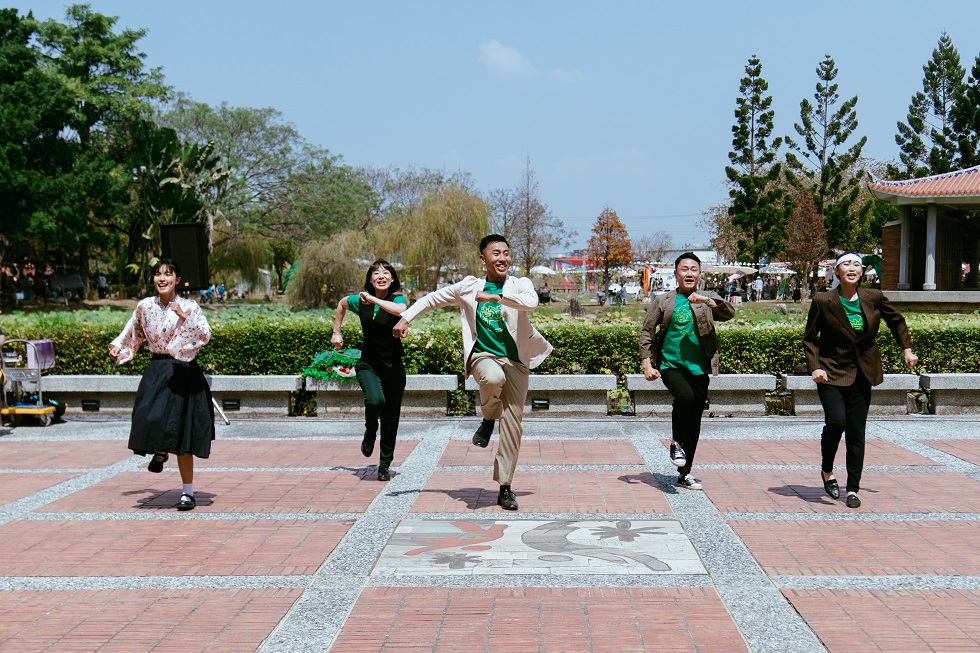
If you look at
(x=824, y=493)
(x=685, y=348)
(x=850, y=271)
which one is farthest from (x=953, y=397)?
(x=685, y=348)

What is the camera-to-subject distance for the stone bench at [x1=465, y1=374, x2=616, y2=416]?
1086cm

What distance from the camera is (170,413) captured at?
631cm

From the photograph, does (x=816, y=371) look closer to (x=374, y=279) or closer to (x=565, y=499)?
(x=565, y=499)

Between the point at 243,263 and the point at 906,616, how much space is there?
51.4 m

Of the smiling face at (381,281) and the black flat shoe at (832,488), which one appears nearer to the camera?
the black flat shoe at (832,488)

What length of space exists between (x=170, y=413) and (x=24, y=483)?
209cm

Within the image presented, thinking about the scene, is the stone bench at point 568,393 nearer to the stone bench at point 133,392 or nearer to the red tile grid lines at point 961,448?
the stone bench at point 133,392

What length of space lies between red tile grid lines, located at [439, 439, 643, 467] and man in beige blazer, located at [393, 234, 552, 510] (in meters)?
1.94

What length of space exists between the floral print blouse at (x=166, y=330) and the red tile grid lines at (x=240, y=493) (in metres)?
1.14

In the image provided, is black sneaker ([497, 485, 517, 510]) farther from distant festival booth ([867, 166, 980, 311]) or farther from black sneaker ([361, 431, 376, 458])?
distant festival booth ([867, 166, 980, 311])

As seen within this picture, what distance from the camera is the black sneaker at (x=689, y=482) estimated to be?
698 cm

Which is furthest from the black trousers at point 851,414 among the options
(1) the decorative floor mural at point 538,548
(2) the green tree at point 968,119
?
(2) the green tree at point 968,119

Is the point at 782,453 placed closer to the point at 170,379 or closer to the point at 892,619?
the point at 892,619

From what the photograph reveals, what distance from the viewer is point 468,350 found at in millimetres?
6309
